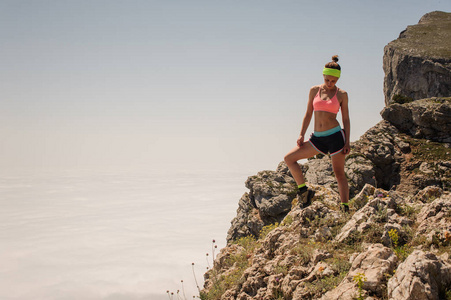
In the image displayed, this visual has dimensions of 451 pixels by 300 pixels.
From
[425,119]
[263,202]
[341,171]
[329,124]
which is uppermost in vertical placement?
[425,119]

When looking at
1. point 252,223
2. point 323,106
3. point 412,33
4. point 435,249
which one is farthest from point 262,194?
point 412,33

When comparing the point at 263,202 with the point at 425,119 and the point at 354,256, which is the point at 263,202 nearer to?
the point at 354,256

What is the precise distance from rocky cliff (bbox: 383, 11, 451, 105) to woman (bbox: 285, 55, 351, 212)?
37.2 m

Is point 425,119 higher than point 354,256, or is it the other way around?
point 425,119

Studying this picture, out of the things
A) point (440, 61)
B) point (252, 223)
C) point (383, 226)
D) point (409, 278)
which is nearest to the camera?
point (409, 278)

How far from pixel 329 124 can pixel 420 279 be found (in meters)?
4.10

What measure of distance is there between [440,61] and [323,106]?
1813 inches

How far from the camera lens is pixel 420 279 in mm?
4031

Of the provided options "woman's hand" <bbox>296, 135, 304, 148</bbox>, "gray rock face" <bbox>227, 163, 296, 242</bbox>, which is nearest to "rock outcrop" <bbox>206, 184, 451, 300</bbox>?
"woman's hand" <bbox>296, 135, 304, 148</bbox>

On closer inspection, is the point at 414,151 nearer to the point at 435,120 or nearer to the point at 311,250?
the point at 435,120

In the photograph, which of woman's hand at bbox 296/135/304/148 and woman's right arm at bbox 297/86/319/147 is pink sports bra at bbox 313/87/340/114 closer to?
woman's right arm at bbox 297/86/319/147

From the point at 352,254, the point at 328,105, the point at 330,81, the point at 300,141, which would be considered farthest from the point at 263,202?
the point at 352,254

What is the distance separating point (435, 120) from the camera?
20.7 m

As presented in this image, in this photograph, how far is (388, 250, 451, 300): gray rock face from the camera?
395cm
